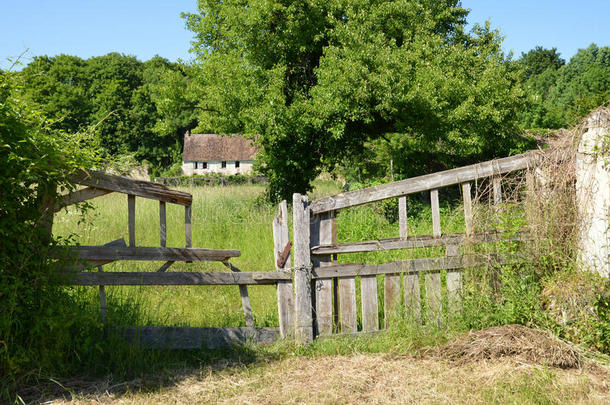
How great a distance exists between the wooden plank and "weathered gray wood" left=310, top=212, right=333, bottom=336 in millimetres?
111

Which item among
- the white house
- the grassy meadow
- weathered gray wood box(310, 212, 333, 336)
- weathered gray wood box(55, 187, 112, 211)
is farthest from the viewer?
the white house

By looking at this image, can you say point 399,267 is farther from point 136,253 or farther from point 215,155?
point 215,155

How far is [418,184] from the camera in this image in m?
5.96

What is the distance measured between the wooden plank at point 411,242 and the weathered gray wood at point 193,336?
117 cm

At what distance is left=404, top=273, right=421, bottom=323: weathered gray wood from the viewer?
581 centimetres

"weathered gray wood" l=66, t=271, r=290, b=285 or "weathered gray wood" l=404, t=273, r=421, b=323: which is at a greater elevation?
"weathered gray wood" l=66, t=271, r=290, b=285

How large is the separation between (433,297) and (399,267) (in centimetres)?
52

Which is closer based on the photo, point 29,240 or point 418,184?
point 29,240

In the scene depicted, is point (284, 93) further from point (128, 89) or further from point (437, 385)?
point (128, 89)

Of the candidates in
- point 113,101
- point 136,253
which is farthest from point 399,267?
point 113,101

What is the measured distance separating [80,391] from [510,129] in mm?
17639

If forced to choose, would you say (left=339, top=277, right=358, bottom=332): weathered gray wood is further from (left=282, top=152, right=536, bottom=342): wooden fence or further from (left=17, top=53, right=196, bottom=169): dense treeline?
(left=17, top=53, right=196, bottom=169): dense treeline

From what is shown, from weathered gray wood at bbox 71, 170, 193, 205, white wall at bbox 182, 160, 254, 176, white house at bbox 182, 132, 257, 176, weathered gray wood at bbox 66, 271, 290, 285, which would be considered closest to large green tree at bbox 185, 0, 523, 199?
weathered gray wood at bbox 71, 170, 193, 205

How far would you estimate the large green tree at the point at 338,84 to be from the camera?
14922 mm
